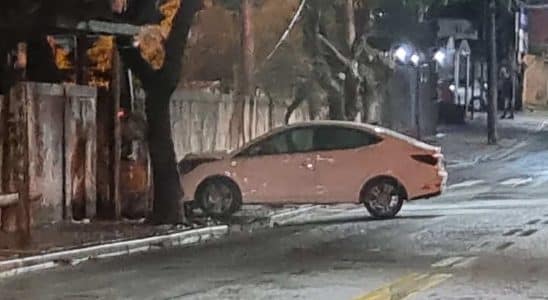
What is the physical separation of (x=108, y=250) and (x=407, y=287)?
5.30m

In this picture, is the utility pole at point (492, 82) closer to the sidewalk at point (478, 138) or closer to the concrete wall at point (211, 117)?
the sidewalk at point (478, 138)

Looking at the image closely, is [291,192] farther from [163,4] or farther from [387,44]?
[387,44]

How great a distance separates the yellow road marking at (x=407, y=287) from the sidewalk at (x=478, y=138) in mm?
23739

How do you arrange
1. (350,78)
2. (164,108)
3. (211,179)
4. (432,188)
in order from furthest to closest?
(350,78) → (211,179) → (432,188) → (164,108)

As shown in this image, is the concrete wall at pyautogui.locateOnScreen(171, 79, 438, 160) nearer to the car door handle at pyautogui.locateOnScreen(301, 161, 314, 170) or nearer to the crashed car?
the crashed car

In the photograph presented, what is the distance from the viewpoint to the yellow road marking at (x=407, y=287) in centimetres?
1275

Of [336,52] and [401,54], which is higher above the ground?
[401,54]

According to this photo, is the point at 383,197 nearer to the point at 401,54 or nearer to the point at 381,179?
the point at 381,179

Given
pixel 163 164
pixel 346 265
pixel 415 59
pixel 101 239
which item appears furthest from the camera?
pixel 415 59

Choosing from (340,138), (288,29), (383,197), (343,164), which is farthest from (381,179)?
(288,29)

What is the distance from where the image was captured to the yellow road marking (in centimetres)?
1275

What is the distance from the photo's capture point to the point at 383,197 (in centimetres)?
2253

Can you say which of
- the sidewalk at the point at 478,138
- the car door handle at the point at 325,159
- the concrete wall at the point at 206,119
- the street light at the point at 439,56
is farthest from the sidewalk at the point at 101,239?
the street light at the point at 439,56

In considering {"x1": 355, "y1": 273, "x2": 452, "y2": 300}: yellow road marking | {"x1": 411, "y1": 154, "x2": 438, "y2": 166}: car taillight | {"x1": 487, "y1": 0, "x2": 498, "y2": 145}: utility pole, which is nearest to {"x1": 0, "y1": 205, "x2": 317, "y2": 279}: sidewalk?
{"x1": 411, "y1": 154, "x2": 438, "y2": 166}: car taillight
